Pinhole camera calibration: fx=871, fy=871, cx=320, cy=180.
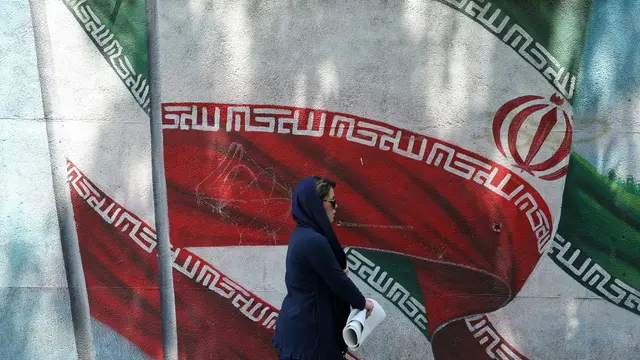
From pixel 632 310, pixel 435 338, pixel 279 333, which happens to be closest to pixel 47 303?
pixel 279 333

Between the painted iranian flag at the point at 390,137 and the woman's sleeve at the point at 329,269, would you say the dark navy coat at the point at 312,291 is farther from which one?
the painted iranian flag at the point at 390,137

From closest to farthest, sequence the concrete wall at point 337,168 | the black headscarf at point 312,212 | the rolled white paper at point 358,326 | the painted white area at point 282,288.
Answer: the rolled white paper at point 358,326
the black headscarf at point 312,212
the concrete wall at point 337,168
the painted white area at point 282,288

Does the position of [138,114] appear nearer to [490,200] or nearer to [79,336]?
[79,336]

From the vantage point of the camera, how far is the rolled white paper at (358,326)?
4.31 m

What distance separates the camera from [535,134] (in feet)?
18.0

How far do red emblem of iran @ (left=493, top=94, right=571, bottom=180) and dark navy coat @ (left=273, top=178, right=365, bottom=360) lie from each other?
62.6 inches

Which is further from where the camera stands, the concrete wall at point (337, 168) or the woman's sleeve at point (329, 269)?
the concrete wall at point (337, 168)

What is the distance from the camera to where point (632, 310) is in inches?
218

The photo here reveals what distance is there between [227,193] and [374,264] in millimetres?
1043

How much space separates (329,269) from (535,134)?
6.20ft

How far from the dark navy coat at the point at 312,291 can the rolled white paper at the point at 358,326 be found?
6 centimetres

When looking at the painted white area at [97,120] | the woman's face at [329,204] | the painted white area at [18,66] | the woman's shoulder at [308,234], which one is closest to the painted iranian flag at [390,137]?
the painted white area at [97,120]

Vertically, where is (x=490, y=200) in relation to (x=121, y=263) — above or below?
above

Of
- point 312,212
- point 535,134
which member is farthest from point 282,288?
point 535,134
